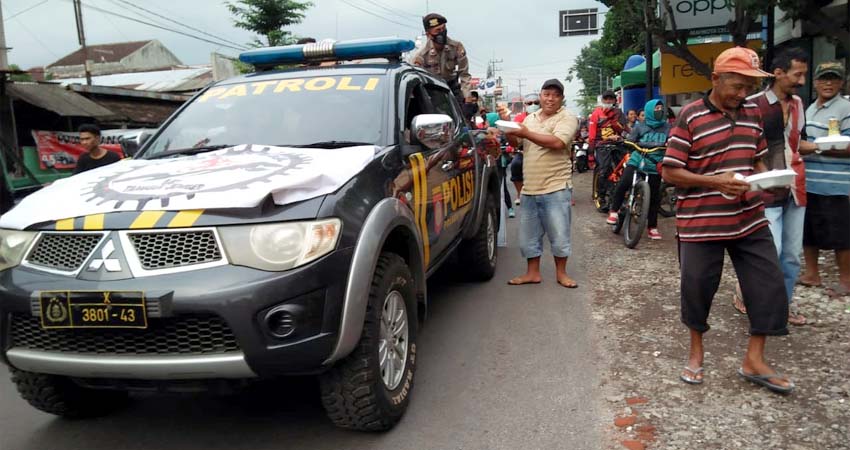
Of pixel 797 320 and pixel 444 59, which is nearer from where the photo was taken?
pixel 797 320

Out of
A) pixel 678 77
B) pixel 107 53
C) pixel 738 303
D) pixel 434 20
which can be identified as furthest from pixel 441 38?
pixel 107 53

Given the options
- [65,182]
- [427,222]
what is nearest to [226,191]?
[65,182]

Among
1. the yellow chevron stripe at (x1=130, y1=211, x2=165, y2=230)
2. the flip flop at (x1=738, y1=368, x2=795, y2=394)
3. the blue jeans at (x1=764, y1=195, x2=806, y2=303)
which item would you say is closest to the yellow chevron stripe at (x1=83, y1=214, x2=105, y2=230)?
the yellow chevron stripe at (x1=130, y1=211, x2=165, y2=230)

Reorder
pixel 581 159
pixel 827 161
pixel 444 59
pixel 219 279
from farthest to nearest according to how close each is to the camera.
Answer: pixel 581 159 < pixel 444 59 < pixel 827 161 < pixel 219 279

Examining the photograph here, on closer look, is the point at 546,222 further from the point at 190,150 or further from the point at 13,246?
the point at 13,246

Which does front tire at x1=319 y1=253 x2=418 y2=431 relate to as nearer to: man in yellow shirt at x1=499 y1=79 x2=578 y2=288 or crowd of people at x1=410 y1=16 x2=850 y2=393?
crowd of people at x1=410 y1=16 x2=850 y2=393

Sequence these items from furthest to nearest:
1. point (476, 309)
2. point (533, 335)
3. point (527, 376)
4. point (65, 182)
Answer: point (476, 309) → point (533, 335) → point (527, 376) → point (65, 182)

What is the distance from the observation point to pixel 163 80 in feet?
118

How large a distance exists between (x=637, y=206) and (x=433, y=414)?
16.1 ft

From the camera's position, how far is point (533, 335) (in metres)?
4.55

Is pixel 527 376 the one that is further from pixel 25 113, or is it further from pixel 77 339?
pixel 25 113

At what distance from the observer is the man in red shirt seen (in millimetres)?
3309

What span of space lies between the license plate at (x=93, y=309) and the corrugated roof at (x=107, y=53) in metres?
58.5

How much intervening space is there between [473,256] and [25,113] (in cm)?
1320
